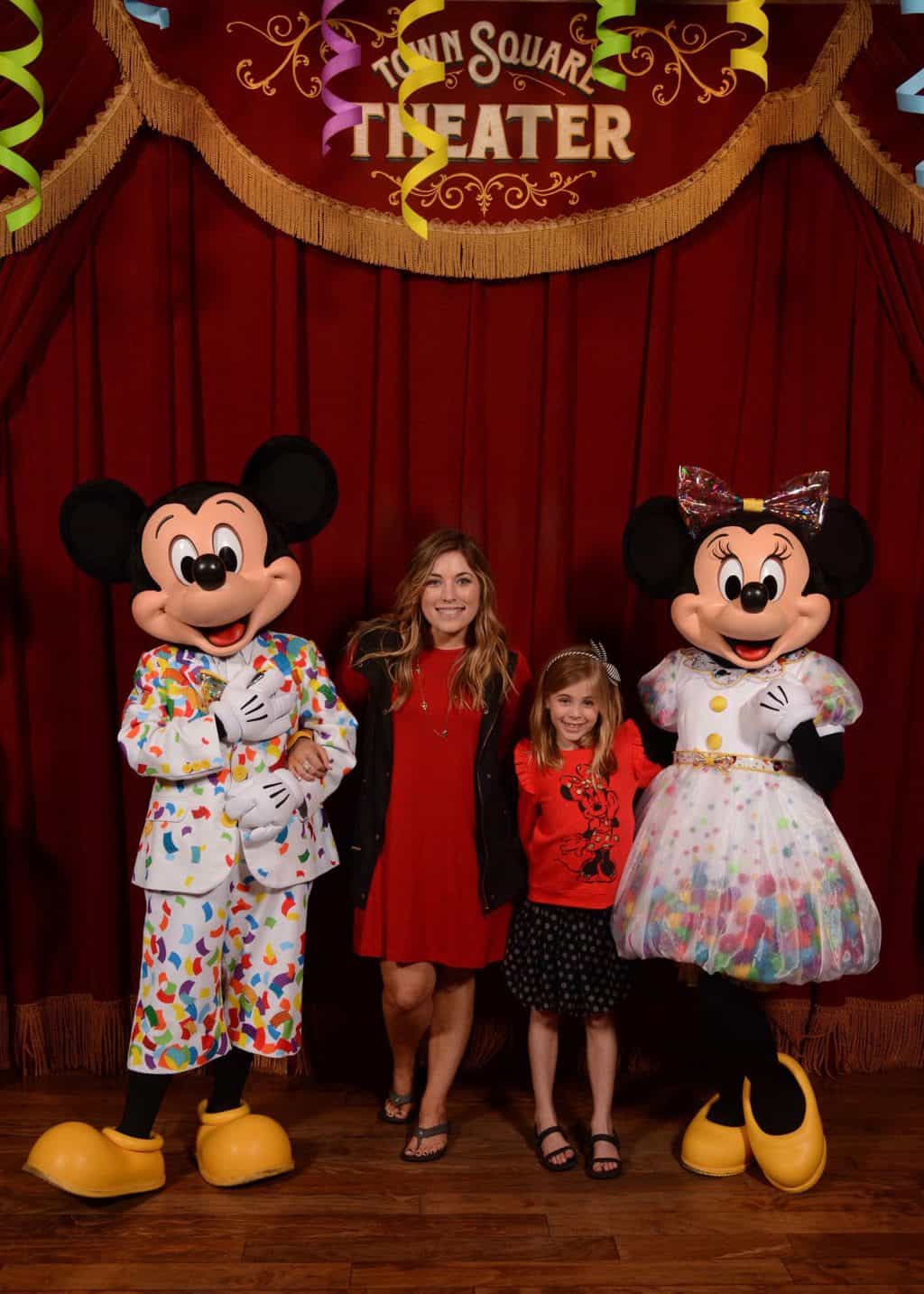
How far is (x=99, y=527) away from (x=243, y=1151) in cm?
134

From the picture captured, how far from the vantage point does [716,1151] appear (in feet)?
8.13

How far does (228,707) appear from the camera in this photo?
7.61ft

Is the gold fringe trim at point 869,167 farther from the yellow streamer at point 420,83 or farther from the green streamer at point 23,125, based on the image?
the green streamer at point 23,125

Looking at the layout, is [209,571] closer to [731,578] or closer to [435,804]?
[435,804]

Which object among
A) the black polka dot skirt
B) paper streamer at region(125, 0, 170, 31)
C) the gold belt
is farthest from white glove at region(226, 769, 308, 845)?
paper streamer at region(125, 0, 170, 31)

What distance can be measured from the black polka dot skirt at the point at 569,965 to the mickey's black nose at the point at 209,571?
39.9 inches

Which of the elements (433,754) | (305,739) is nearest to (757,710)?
(433,754)

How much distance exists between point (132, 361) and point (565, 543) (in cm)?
117

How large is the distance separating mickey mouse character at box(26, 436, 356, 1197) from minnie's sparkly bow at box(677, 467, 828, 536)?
0.89 metres

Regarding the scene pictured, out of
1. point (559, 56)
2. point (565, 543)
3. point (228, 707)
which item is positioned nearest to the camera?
point (228, 707)

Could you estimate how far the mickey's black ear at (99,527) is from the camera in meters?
2.42

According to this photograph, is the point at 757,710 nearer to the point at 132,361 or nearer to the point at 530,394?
the point at 530,394

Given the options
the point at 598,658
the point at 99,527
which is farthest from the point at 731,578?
the point at 99,527

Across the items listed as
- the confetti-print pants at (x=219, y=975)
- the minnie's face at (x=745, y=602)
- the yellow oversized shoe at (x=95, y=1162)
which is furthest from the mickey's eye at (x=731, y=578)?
the yellow oversized shoe at (x=95, y=1162)
